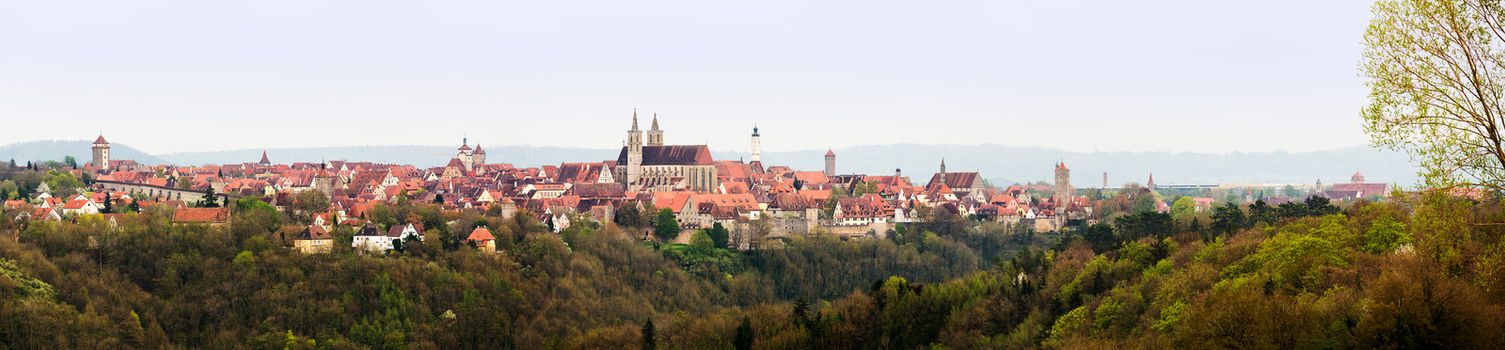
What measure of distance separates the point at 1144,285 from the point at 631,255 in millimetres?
42210

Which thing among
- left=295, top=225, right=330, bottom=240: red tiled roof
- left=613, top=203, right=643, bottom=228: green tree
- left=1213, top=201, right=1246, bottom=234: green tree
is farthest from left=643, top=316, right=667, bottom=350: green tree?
left=613, top=203, right=643, bottom=228: green tree

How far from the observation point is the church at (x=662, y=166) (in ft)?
372

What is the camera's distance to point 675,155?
11488 cm

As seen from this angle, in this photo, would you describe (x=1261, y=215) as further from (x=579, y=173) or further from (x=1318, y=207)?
(x=579, y=173)

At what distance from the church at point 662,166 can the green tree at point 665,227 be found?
65.4ft

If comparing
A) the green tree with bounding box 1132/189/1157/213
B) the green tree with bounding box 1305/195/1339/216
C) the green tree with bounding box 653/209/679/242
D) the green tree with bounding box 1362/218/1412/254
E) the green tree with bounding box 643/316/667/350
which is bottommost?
the green tree with bounding box 643/316/667/350

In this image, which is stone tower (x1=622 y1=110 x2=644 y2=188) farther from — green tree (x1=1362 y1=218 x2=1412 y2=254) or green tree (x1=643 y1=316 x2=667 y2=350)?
green tree (x1=1362 y1=218 x2=1412 y2=254)

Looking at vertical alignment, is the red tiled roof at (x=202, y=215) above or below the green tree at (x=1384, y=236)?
below

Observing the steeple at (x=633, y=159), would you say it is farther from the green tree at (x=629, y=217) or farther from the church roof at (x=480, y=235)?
the church roof at (x=480, y=235)

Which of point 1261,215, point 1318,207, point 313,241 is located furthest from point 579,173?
point 1318,207

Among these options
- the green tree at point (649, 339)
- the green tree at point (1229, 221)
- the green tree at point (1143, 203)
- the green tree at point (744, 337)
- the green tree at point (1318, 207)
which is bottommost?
the green tree at point (649, 339)

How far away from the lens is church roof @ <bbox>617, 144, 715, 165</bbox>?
375ft

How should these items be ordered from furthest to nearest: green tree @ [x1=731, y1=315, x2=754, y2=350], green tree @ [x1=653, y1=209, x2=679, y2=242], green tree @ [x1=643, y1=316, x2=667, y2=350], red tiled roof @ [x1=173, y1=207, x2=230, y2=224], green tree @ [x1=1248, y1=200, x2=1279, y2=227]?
green tree @ [x1=653, y1=209, x2=679, y2=242] → red tiled roof @ [x1=173, y1=207, x2=230, y2=224] → green tree @ [x1=1248, y1=200, x2=1279, y2=227] → green tree @ [x1=643, y1=316, x2=667, y2=350] → green tree @ [x1=731, y1=315, x2=754, y2=350]

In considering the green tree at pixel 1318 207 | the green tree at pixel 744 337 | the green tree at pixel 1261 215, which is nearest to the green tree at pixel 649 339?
the green tree at pixel 744 337
